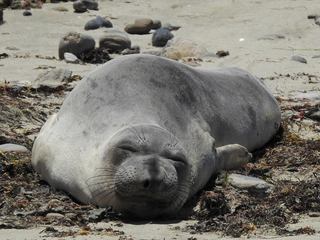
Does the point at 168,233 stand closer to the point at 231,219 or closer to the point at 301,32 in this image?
the point at 231,219

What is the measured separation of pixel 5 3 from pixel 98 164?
8.66m

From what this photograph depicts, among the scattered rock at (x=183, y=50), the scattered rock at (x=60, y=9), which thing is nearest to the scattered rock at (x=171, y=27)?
the scattered rock at (x=60, y=9)

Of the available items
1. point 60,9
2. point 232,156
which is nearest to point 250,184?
point 232,156

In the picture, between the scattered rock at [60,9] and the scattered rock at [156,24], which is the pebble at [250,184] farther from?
the scattered rock at [60,9]

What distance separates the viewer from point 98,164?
4797 mm

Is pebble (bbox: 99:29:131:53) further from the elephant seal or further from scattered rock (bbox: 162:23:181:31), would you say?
the elephant seal

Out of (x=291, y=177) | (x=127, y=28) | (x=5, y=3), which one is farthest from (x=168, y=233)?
(x=5, y=3)

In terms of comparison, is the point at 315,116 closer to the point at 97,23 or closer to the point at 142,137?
the point at 142,137

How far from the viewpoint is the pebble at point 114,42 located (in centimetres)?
1041

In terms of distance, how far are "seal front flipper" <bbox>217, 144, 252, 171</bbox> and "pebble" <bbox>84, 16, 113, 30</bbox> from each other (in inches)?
256

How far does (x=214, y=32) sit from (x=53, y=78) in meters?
4.11

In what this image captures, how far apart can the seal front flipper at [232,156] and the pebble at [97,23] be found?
21.3 ft

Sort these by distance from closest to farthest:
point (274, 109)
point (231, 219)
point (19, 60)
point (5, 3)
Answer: point (231, 219)
point (274, 109)
point (19, 60)
point (5, 3)

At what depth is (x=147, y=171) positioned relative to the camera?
4.56 m
